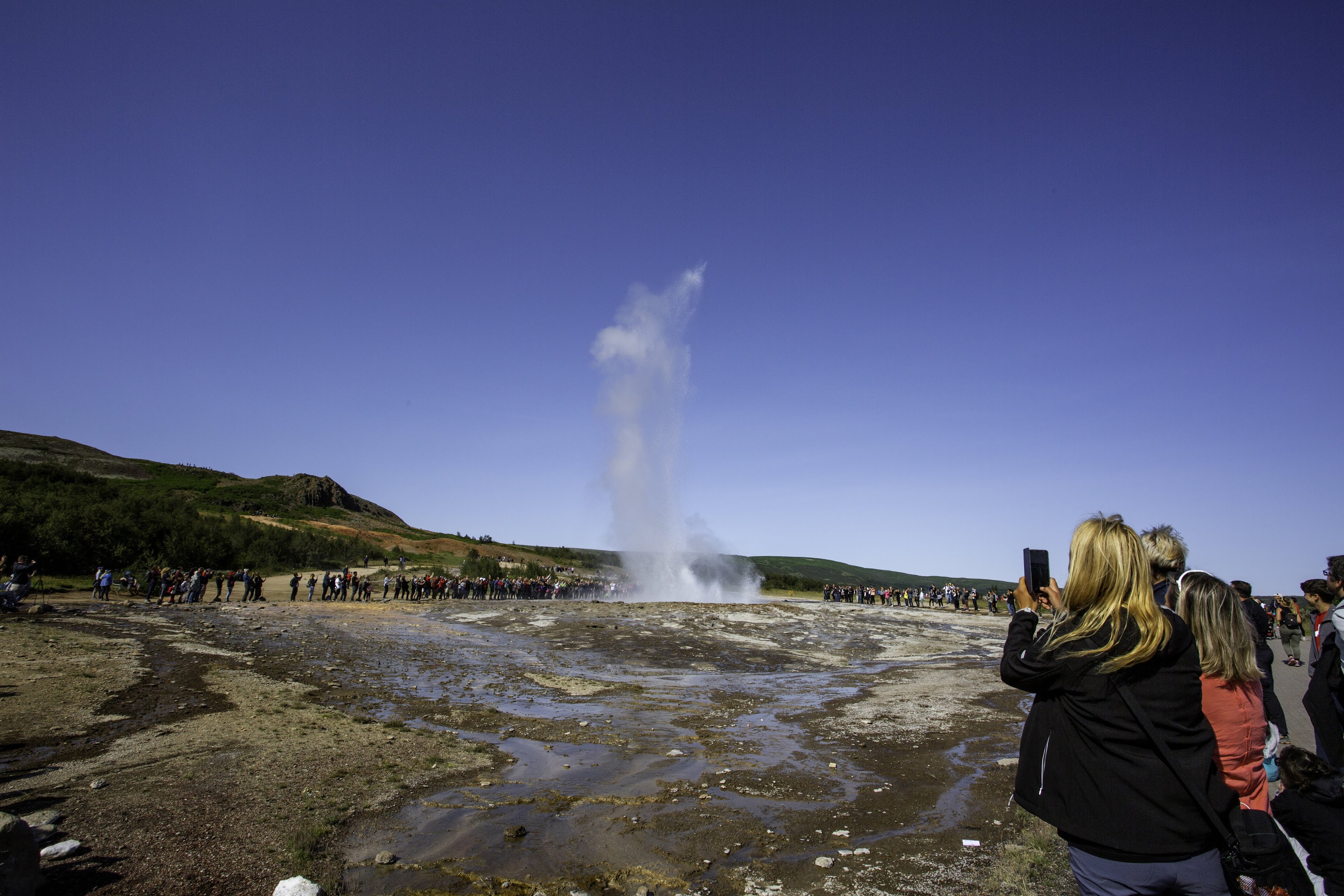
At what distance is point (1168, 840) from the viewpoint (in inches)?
94.7

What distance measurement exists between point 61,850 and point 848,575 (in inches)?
6690

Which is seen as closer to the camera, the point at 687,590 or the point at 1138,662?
the point at 1138,662

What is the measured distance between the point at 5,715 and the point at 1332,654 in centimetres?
1478

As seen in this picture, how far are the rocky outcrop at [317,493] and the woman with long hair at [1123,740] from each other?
331ft

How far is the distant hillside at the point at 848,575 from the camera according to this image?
14962 cm

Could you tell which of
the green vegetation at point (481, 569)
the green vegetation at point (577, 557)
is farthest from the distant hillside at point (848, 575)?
the green vegetation at point (481, 569)

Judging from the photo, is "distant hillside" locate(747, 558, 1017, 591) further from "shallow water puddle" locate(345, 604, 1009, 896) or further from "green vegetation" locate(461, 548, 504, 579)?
"shallow water puddle" locate(345, 604, 1009, 896)

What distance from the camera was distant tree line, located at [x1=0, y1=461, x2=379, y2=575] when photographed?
115 feet

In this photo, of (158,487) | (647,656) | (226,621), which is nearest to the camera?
(647,656)

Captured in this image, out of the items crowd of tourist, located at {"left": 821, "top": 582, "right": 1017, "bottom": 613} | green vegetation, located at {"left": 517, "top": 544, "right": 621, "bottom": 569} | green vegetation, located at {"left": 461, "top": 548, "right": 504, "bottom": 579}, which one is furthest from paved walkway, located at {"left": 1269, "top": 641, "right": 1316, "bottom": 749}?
green vegetation, located at {"left": 517, "top": 544, "right": 621, "bottom": 569}

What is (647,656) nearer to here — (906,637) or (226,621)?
(906,637)

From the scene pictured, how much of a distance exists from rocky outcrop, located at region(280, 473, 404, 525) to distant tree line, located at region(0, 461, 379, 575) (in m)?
29.0

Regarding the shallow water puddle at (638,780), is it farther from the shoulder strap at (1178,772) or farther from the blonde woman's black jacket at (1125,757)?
the shoulder strap at (1178,772)

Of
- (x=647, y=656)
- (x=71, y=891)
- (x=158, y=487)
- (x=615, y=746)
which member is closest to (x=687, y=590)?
(x=647, y=656)
